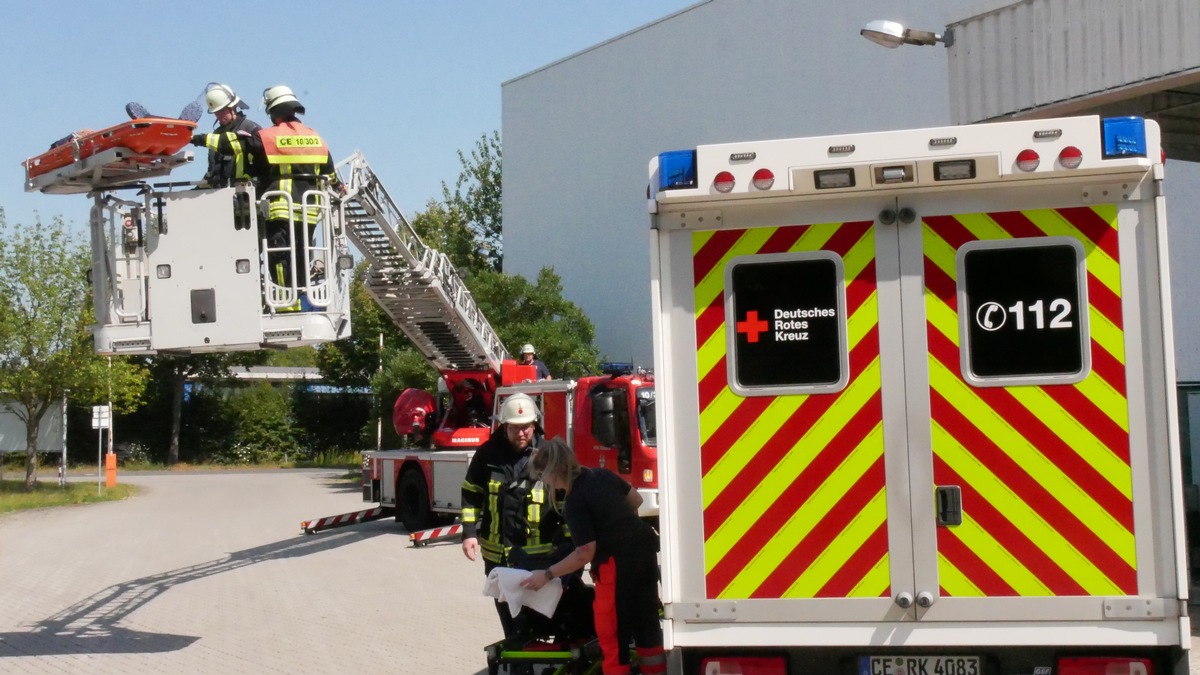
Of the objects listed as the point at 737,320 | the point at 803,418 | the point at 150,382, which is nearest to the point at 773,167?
Result: the point at 737,320

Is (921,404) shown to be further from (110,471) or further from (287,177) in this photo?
(110,471)

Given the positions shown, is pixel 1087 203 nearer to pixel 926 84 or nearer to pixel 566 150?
pixel 926 84

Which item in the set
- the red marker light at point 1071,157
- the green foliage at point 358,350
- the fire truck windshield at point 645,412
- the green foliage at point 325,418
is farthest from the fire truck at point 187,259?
the green foliage at point 325,418

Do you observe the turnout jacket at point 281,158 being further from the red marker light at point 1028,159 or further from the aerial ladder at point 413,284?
the red marker light at point 1028,159

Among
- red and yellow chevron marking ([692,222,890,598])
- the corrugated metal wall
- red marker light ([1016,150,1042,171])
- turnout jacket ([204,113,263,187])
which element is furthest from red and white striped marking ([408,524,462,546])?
red marker light ([1016,150,1042,171])

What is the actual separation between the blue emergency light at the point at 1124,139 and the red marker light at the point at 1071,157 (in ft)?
0.33

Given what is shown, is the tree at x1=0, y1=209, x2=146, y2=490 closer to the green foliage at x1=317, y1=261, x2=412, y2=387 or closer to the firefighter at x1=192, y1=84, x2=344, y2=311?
the green foliage at x1=317, y1=261, x2=412, y2=387

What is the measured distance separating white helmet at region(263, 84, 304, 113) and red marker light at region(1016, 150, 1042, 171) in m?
8.28

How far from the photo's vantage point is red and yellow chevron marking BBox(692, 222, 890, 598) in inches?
217

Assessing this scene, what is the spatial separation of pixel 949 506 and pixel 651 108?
1138 inches

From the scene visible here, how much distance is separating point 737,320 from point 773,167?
68 cm

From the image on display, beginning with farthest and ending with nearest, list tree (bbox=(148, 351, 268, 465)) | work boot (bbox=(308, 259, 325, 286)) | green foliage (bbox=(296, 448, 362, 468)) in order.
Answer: green foliage (bbox=(296, 448, 362, 468)) → tree (bbox=(148, 351, 268, 465)) → work boot (bbox=(308, 259, 325, 286))

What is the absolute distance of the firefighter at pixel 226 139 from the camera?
38.3 ft

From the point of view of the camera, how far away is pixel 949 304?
18.1 feet
